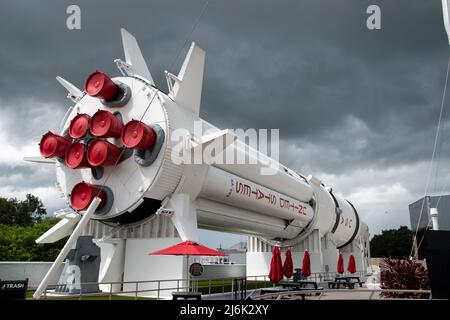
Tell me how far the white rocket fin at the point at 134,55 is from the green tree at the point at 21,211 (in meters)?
45.8

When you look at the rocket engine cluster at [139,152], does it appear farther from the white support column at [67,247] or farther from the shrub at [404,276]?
the shrub at [404,276]

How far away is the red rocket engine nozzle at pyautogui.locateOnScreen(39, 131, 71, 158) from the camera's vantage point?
14.5m

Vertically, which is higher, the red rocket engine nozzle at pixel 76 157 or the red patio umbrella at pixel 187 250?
the red rocket engine nozzle at pixel 76 157

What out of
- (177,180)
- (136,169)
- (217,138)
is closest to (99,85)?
(136,169)

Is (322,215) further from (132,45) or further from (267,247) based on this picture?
(132,45)

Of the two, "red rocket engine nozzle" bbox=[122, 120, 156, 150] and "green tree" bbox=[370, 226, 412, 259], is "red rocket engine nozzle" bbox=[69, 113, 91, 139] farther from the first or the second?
"green tree" bbox=[370, 226, 412, 259]

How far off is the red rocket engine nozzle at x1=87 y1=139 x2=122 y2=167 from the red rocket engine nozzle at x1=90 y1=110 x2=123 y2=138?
0.89 ft

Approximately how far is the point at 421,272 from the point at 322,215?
11.6 metres

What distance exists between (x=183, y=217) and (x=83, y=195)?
3.46 metres

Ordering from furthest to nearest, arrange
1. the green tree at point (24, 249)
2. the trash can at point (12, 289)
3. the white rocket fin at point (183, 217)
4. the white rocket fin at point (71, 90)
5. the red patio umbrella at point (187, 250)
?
the green tree at point (24, 249)
the white rocket fin at point (71, 90)
the white rocket fin at point (183, 217)
the red patio umbrella at point (187, 250)
the trash can at point (12, 289)

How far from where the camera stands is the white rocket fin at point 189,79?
14953 millimetres

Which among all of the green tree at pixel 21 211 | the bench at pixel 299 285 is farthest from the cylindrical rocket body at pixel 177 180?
the green tree at pixel 21 211

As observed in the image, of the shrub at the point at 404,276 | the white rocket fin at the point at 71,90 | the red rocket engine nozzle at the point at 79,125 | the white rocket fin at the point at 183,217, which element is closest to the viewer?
the white rocket fin at the point at 183,217

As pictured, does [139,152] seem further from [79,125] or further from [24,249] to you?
[24,249]
